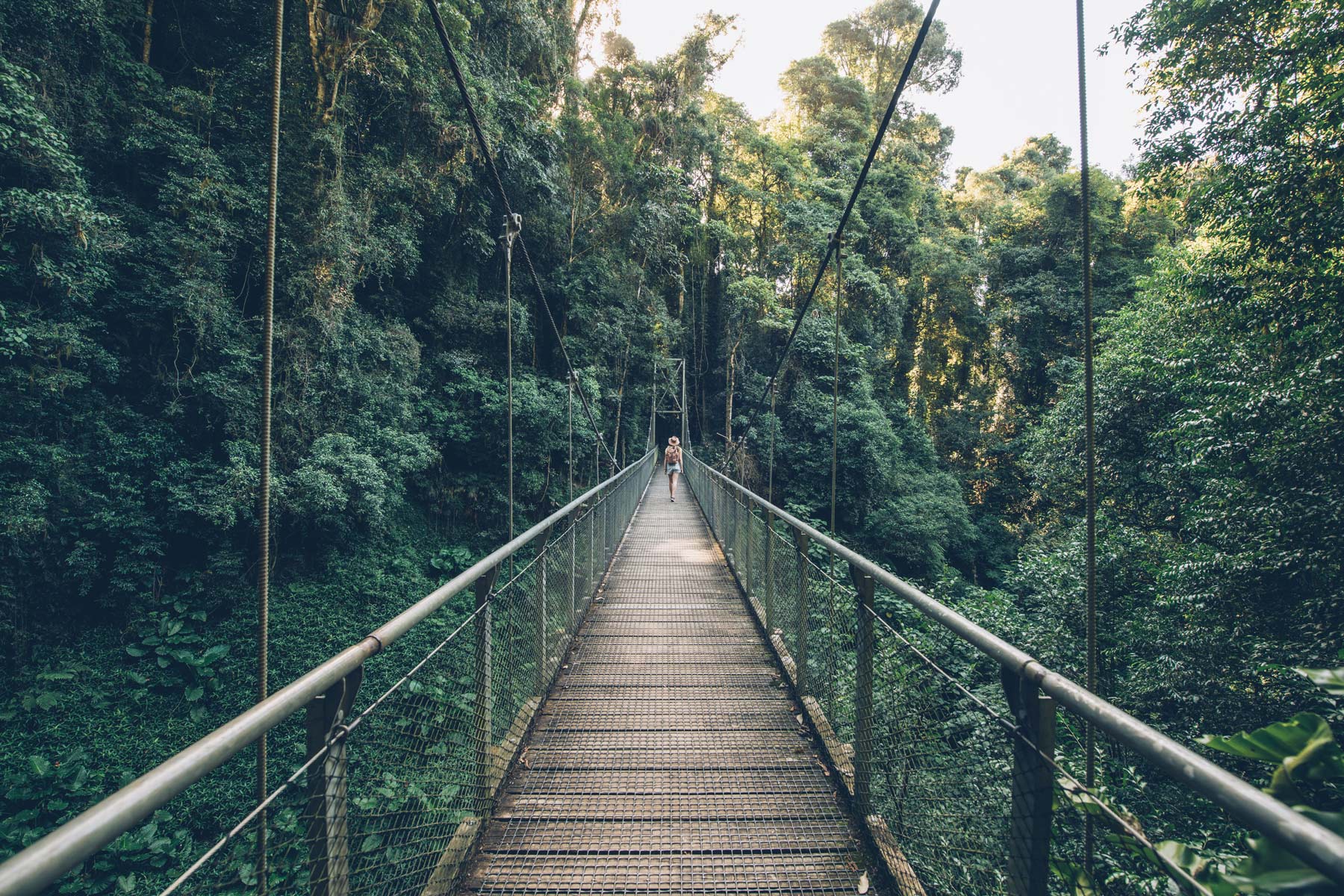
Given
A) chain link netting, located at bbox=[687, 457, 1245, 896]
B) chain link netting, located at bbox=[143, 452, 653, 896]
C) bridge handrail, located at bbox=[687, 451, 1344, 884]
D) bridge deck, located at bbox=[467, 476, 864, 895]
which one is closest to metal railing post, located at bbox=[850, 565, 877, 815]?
chain link netting, located at bbox=[687, 457, 1245, 896]

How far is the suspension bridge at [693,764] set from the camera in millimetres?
866

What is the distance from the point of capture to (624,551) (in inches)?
233

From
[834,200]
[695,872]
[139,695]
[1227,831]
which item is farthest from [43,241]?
[834,200]

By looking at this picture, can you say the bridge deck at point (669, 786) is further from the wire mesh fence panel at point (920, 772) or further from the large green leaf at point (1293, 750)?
the large green leaf at point (1293, 750)

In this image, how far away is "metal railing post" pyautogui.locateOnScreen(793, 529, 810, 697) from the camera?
257cm

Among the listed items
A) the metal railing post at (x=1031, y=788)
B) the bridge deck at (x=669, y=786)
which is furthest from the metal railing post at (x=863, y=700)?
the metal railing post at (x=1031, y=788)

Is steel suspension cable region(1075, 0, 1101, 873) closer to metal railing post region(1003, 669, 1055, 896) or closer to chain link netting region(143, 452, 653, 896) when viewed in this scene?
metal railing post region(1003, 669, 1055, 896)

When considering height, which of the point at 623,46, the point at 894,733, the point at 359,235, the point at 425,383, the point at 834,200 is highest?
the point at 623,46

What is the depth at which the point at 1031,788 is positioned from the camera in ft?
3.52

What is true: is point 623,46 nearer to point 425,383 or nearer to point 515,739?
point 425,383

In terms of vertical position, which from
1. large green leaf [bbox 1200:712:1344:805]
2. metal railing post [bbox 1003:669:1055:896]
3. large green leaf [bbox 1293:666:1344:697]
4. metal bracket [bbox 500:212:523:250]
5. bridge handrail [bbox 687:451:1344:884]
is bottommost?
metal railing post [bbox 1003:669:1055:896]

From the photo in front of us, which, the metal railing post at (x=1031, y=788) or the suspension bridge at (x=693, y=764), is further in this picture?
the metal railing post at (x=1031, y=788)

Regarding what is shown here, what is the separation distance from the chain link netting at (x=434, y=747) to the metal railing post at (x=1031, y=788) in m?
1.14

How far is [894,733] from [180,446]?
8.42 m
